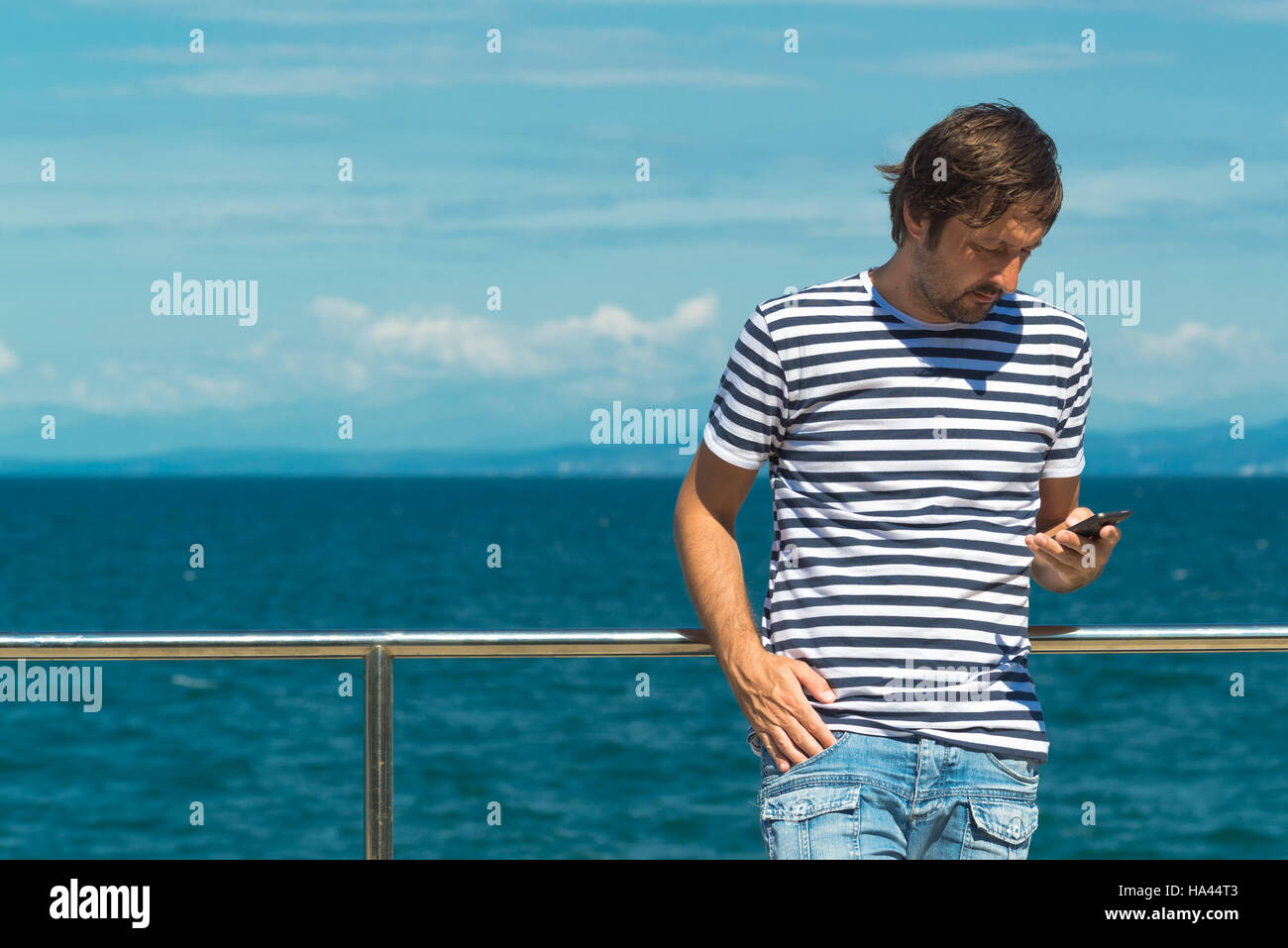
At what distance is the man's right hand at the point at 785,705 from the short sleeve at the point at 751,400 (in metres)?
0.33

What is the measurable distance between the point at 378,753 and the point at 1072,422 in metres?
1.42

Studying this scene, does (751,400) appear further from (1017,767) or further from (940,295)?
(1017,767)

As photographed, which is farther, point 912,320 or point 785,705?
point 912,320

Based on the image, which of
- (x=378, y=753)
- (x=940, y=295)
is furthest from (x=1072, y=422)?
(x=378, y=753)

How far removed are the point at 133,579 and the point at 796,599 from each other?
168ft

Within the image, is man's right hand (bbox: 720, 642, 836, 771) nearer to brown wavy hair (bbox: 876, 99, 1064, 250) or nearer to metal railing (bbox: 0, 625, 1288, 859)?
metal railing (bbox: 0, 625, 1288, 859)

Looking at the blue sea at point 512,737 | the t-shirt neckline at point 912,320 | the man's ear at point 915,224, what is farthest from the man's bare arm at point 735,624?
the blue sea at point 512,737

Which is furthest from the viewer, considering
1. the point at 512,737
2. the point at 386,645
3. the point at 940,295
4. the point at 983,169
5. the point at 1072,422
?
the point at 512,737

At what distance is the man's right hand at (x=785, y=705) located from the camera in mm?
2240

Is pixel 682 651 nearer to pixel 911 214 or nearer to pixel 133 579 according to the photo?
pixel 911 214

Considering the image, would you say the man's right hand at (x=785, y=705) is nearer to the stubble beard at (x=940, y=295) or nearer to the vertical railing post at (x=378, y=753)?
the stubble beard at (x=940, y=295)

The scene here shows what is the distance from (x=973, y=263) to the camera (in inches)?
88.8
